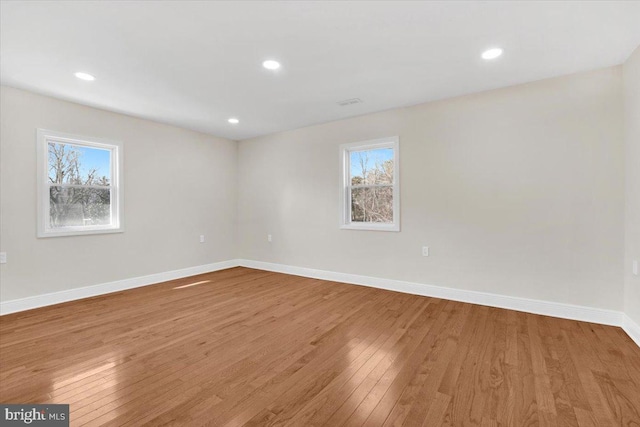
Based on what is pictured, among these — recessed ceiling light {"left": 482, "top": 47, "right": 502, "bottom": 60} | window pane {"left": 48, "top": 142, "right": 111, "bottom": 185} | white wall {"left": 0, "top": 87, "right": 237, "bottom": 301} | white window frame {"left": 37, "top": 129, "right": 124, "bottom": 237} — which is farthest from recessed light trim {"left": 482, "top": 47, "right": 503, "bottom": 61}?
window pane {"left": 48, "top": 142, "right": 111, "bottom": 185}

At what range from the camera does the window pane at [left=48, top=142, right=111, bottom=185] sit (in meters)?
3.67

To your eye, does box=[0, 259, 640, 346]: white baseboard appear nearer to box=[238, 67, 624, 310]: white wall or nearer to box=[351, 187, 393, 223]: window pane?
box=[238, 67, 624, 310]: white wall

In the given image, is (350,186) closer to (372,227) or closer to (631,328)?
(372,227)

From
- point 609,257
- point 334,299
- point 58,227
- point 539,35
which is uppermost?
point 539,35

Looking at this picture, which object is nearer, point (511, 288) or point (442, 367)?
point (442, 367)

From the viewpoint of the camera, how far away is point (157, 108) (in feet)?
12.9

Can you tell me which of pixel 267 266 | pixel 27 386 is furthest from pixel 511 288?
pixel 27 386

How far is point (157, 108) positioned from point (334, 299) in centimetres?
355

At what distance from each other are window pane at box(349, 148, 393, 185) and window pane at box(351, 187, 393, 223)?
5.4 inches

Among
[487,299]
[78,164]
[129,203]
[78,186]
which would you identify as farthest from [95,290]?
[487,299]

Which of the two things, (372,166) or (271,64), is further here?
(372,166)

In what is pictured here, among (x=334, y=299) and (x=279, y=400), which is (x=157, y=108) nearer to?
(x=334, y=299)

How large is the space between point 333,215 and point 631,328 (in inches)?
137

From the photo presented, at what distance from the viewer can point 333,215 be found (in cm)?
468
